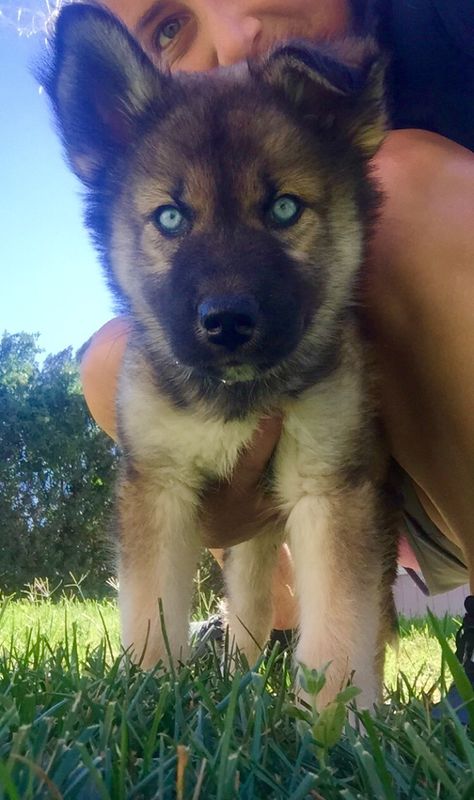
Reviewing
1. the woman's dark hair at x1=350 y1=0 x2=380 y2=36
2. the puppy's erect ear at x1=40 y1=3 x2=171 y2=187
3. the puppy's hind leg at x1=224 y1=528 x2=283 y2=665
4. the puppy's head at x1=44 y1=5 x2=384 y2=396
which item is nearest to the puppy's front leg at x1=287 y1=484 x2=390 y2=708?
the puppy's head at x1=44 y1=5 x2=384 y2=396

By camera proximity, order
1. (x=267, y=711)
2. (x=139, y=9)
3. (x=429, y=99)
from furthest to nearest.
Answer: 1. (x=139, y=9)
2. (x=429, y=99)
3. (x=267, y=711)

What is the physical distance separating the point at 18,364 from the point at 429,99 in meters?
9.06

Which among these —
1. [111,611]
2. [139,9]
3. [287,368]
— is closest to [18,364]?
[111,611]

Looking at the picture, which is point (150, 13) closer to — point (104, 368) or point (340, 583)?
point (104, 368)

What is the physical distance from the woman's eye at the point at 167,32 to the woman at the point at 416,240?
0.04 metres

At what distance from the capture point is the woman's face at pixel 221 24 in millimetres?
2449

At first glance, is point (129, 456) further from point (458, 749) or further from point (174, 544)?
point (458, 749)

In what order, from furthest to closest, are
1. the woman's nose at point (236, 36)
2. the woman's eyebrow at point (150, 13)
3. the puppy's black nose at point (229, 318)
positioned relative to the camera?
the woman's eyebrow at point (150, 13), the woman's nose at point (236, 36), the puppy's black nose at point (229, 318)

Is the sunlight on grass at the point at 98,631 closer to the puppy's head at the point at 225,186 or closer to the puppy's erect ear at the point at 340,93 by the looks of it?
the puppy's head at the point at 225,186

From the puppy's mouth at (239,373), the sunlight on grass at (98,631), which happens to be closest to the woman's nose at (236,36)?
the puppy's mouth at (239,373)

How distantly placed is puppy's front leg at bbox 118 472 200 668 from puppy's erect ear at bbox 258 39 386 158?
102 cm

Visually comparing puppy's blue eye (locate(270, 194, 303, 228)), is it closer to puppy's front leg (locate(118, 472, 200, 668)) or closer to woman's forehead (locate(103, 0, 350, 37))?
puppy's front leg (locate(118, 472, 200, 668))

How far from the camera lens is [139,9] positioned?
2617mm

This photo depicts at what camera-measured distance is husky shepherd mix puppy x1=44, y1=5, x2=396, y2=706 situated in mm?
1804
